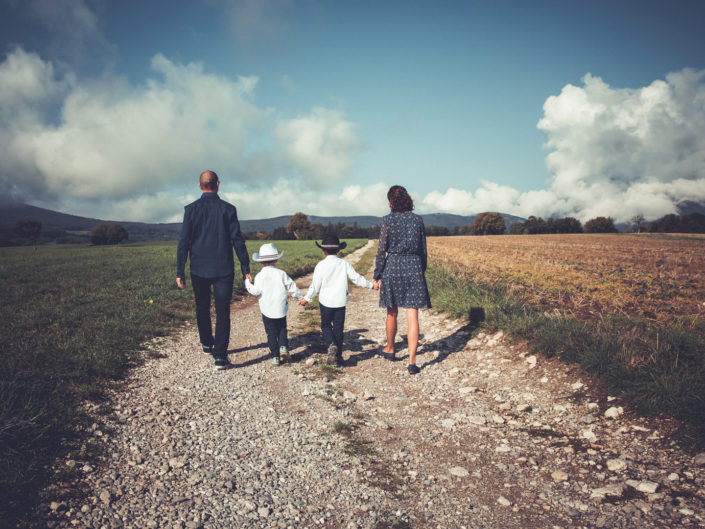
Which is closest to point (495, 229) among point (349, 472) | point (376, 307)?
point (376, 307)

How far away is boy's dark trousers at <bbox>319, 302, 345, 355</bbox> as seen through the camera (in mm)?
5961

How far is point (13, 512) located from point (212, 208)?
4291 mm

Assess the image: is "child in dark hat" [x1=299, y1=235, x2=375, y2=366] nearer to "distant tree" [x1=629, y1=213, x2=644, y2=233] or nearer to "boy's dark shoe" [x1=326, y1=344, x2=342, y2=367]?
"boy's dark shoe" [x1=326, y1=344, x2=342, y2=367]

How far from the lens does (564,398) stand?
4.28m

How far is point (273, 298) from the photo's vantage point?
5863 mm

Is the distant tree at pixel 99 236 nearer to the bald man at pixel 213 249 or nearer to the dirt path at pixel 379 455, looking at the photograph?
the bald man at pixel 213 249

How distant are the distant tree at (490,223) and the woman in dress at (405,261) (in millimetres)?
124664

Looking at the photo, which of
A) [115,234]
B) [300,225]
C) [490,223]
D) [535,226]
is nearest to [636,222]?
[535,226]

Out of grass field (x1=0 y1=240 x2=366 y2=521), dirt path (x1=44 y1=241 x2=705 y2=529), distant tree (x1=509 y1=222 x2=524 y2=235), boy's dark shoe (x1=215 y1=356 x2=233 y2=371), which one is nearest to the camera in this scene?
dirt path (x1=44 y1=241 x2=705 y2=529)

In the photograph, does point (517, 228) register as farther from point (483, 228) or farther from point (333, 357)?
point (333, 357)

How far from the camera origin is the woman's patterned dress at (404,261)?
18.5 feet

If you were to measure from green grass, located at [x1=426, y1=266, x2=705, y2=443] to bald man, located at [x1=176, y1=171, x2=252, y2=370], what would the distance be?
5.29 m

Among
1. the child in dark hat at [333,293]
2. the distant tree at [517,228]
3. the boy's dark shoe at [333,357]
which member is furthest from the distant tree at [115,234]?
the distant tree at [517,228]

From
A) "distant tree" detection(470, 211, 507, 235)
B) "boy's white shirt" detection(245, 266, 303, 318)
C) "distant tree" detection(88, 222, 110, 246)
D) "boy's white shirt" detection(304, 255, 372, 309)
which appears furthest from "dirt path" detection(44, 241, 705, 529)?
"distant tree" detection(470, 211, 507, 235)
